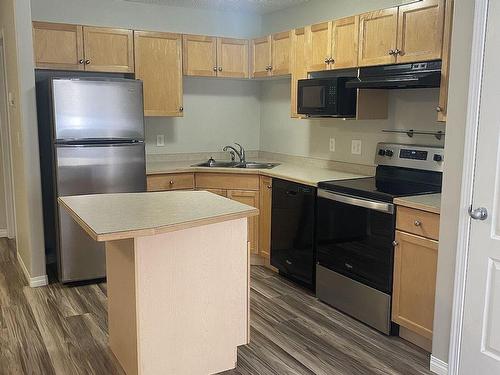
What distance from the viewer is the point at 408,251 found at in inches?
118

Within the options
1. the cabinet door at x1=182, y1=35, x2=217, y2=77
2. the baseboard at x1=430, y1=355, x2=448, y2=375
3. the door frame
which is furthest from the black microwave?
the door frame

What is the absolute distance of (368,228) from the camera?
10.7ft

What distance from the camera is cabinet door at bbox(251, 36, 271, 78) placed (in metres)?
4.72

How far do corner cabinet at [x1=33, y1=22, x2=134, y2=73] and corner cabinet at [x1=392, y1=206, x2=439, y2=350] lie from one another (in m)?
2.80

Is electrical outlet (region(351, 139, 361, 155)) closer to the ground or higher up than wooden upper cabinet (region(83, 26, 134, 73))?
closer to the ground

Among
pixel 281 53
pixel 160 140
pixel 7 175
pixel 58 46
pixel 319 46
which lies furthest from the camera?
pixel 7 175

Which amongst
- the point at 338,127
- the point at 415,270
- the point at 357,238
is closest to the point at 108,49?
the point at 338,127

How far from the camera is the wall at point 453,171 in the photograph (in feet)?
8.19

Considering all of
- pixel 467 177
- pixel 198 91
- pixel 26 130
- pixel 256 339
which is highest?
pixel 198 91

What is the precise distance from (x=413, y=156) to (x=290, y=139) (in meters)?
1.71

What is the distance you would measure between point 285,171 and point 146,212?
209 cm

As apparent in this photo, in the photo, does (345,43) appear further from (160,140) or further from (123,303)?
(123,303)

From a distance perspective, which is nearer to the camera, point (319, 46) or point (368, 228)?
point (368, 228)

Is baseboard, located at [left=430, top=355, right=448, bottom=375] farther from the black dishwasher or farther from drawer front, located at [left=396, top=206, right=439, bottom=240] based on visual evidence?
the black dishwasher
